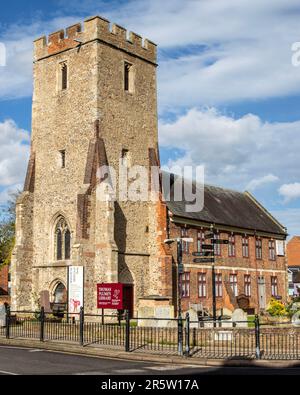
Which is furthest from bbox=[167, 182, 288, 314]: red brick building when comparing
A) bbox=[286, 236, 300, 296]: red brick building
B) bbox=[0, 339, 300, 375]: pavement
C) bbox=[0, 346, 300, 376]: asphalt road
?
bbox=[286, 236, 300, 296]: red brick building

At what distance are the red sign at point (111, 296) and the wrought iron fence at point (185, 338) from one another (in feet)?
11.4

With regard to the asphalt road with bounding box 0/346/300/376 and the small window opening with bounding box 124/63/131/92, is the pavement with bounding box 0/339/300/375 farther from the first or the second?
the small window opening with bounding box 124/63/131/92

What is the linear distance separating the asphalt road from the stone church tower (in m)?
15.6

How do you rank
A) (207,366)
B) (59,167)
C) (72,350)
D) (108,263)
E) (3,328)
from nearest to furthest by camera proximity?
1. (207,366)
2. (72,350)
3. (3,328)
4. (108,263)
5. (59,167)

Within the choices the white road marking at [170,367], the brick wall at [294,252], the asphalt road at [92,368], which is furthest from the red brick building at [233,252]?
the brick wall at [294,252]

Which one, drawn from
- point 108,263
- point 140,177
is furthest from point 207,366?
point 140,177

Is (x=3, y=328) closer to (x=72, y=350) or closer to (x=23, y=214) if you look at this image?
(x=72, y=350)

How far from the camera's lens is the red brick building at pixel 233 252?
38.2 meters

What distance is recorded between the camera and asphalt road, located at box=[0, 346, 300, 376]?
13891mm

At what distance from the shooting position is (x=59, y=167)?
36031mm

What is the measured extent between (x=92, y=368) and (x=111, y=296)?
38.2ft

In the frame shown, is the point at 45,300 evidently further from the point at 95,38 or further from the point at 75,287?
the point at 95,38
